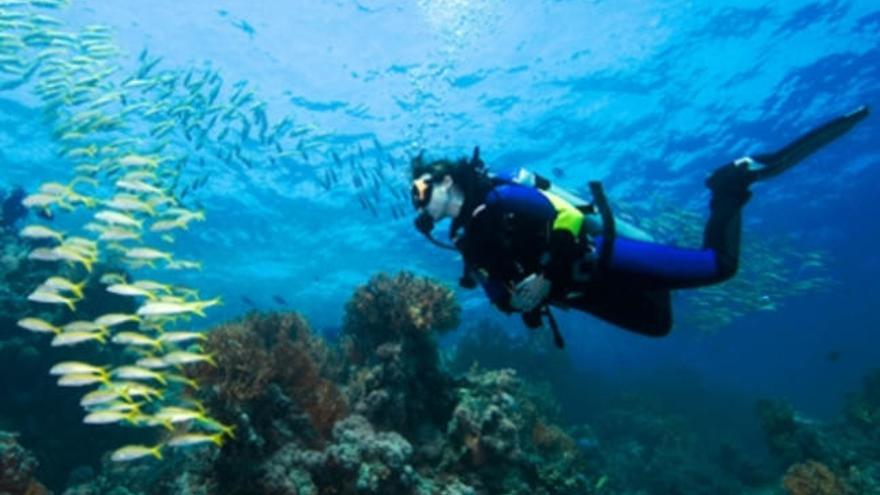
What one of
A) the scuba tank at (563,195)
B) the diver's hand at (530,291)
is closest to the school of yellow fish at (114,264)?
the diver's hand at (530,291)

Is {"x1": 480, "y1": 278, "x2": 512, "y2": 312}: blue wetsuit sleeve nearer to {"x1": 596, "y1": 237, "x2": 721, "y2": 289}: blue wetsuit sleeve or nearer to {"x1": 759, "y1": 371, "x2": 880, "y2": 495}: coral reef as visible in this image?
{"x1": 596, "y1": 237, "x2": 721, "y2": 289}: blue wetsuit sleeve

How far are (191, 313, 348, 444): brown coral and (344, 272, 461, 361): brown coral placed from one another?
3.26ft

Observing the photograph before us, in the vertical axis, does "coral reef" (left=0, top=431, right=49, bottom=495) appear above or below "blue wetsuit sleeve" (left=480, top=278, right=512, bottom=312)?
below

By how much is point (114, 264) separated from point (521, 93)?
46.4 ft

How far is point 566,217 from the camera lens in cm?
480

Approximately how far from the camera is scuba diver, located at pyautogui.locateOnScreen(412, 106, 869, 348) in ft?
15.6

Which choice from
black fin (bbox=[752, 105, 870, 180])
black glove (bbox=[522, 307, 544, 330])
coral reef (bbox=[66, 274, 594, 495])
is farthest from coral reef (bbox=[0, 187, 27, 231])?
black fin (bbox=[752, 105, 870, 180])

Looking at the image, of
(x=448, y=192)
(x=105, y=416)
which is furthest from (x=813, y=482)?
(x=105, y=416)

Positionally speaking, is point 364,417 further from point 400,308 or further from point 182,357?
point 182,357

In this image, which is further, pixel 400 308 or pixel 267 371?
pixel 400 308

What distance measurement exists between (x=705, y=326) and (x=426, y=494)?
3263 centimetres

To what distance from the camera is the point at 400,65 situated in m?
20.5

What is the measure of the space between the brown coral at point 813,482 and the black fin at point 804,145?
9783 mm

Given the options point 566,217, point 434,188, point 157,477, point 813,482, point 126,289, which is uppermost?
point 813,482
